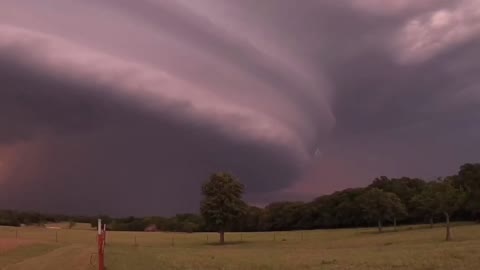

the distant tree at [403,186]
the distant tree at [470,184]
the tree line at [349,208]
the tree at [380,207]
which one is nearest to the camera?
the tree line at [349,208]

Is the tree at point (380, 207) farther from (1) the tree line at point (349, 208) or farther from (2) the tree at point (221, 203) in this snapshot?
(2) the tree at point (221, 203)

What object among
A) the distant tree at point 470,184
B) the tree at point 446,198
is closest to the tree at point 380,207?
the distant tree at point 470,184

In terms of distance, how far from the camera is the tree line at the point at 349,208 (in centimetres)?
10300

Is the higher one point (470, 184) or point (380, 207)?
point (470, 184)

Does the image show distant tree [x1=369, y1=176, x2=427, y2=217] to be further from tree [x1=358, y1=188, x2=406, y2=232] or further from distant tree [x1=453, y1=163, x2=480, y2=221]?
tree [x1=358, y1=188, x2=406, y2=232]

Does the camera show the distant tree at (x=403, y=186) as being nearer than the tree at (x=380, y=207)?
No

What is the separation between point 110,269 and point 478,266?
82.9 ft

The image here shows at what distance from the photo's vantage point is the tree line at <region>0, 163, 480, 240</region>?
338 feet

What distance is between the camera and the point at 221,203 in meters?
104

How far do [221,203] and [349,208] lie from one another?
68062 millimetres

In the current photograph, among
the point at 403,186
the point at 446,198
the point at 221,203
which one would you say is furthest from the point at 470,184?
the point at 221,203

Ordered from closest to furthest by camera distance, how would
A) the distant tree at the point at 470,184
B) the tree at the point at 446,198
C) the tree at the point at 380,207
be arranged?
the tree at the point at 446,198 < the tree at the point at 380,207 < the distant tree at the point at 470,184

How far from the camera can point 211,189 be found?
106000mm

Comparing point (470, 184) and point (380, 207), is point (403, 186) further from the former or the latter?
point (380, 207)
